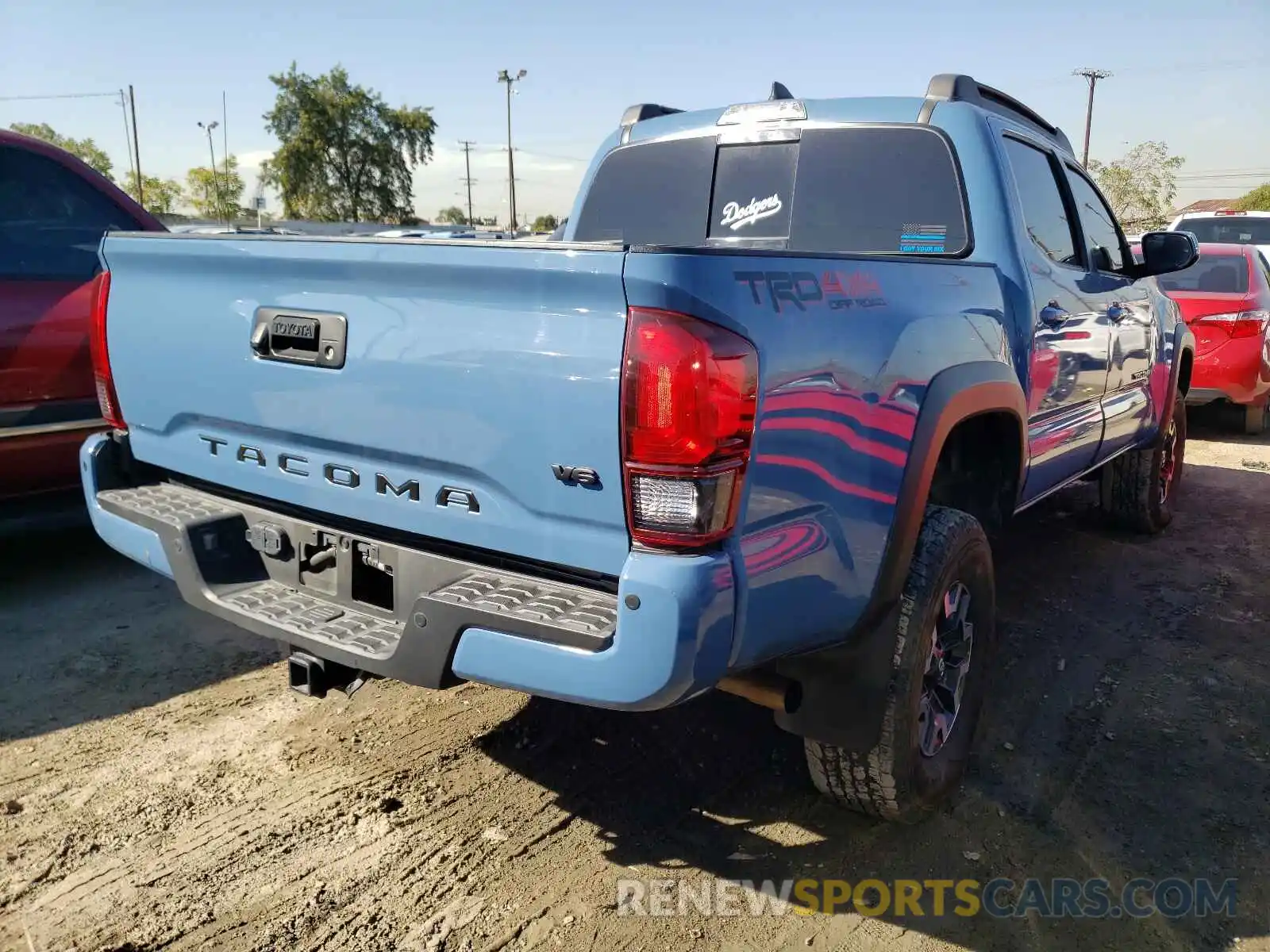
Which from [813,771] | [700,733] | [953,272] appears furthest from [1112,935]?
[953,272]

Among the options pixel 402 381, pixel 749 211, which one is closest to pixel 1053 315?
pixel 749 211

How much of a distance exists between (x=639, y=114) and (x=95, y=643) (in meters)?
3.13

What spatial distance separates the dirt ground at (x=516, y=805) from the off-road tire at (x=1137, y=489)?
1703 mm

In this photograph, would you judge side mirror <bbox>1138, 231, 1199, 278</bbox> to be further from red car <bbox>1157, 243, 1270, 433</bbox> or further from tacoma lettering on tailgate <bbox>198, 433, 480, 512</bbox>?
red car <bbox>1157, 243, 1270, 433</bbox>

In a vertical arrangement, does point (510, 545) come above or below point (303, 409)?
below

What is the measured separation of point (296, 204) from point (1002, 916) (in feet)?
217

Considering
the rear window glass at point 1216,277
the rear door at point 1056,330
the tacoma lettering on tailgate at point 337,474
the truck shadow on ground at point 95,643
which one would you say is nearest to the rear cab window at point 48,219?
the truck shadow on ground at point 95,643

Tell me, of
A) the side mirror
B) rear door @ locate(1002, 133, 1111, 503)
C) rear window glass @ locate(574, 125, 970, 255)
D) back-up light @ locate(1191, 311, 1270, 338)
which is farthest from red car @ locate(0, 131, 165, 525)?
back-up light @ locate(1191, 311, 1270, 338)

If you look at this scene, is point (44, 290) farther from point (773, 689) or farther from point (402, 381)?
point (773, 689)

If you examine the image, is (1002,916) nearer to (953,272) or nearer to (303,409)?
(953,272)

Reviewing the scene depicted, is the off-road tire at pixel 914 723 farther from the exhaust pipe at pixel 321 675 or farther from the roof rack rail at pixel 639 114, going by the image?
the roof rack rail at pixel 639 114

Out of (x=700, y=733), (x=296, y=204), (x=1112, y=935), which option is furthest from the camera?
(x=296, y=204)

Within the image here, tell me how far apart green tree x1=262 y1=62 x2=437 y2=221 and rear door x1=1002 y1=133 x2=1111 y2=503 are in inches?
2505

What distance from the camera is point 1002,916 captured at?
101 inches
